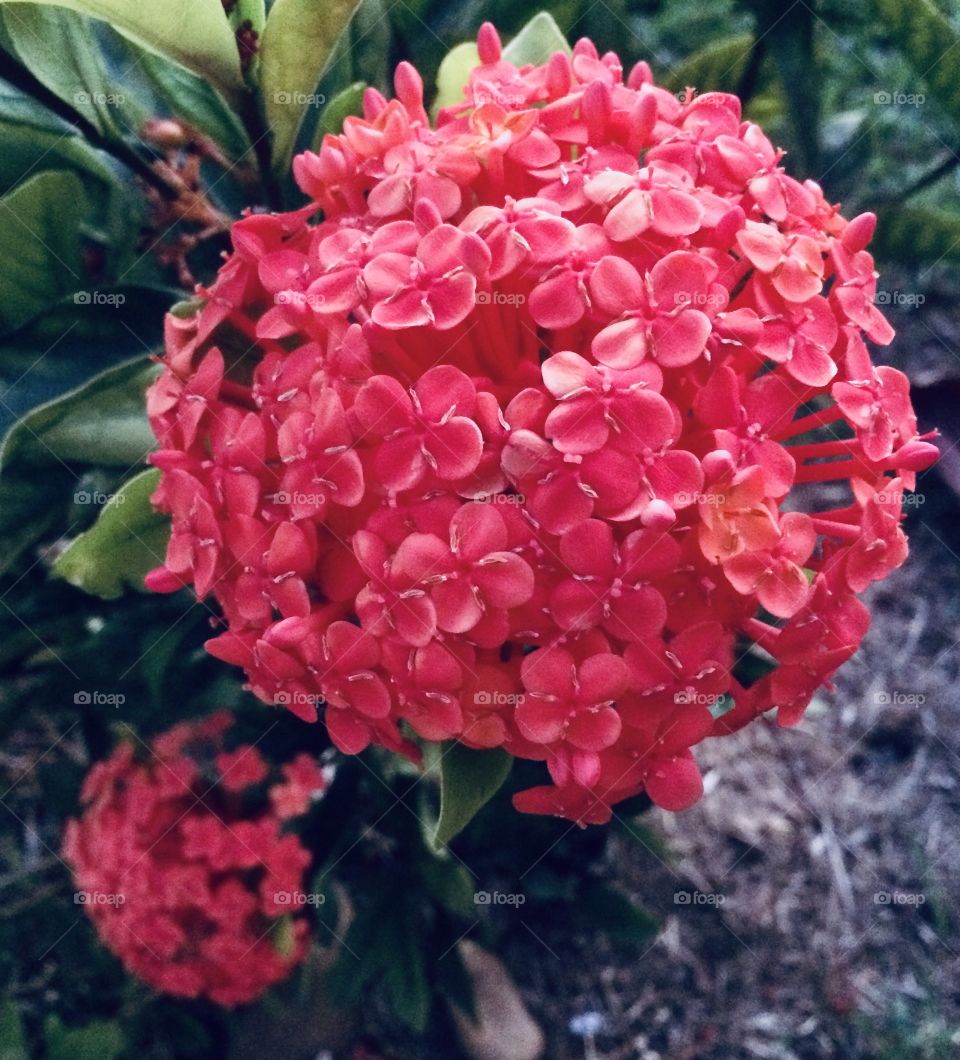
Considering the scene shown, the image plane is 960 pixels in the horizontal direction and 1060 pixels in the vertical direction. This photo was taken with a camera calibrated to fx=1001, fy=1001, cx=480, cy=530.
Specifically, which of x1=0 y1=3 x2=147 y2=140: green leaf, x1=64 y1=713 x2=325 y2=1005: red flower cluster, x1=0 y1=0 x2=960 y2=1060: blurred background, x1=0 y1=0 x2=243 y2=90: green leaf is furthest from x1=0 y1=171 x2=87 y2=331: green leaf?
x1=64 y1=713 x2=325 y2=1005: red flower cluster

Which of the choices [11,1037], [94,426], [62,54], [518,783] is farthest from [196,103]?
[11,1037]

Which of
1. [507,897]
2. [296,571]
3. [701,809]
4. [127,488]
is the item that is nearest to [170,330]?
[127,488]

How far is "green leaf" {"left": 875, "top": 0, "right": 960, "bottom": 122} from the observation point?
6.15ft

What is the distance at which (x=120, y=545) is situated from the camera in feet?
4.72

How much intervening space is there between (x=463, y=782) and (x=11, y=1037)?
4.71 ft

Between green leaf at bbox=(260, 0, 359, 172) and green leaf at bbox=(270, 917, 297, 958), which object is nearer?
green leaf at bbox=(260, 0, 359, 172)

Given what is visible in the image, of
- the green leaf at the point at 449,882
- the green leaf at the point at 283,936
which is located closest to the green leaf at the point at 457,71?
the green leaf at the point at 449,882

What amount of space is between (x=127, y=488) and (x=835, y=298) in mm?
977

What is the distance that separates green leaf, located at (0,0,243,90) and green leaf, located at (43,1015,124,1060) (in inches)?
75.9

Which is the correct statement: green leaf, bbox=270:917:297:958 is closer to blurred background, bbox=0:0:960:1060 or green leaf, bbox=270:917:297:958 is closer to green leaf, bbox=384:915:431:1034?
blurred background, bbox=0:0:960:1060

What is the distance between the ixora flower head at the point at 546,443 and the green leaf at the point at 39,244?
1.27ft

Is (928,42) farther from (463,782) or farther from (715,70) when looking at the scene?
(463,782)

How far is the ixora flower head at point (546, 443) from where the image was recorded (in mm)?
1084

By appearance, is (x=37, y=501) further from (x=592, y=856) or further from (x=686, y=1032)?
(x=686, y=1032)
